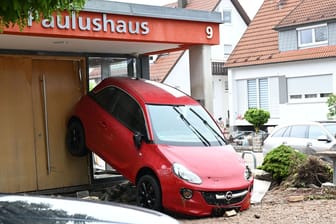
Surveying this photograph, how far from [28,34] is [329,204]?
5989mm

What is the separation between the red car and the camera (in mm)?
9094

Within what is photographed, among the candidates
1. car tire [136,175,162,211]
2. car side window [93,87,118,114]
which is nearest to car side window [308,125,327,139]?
car side window [93,87,118,114]

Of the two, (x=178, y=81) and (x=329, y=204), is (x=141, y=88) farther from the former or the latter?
(x=178, y=81)

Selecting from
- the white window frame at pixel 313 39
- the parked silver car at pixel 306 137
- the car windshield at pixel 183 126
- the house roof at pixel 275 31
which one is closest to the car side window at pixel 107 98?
the car windshield at pixel 183 126

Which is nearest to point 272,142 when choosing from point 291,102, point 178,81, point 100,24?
point 100,24

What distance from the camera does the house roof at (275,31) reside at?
32188mm

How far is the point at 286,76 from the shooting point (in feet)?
110

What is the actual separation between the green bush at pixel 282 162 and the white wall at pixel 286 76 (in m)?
19.5

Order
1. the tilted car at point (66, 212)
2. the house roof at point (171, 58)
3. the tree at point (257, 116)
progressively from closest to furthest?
1. the tilted car at point (66, 212)
2. the tree at point (257, 116)
3. the house roof at point (171, 58)

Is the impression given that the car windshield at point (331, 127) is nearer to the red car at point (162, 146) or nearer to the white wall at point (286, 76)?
the red car at point (162, 146)

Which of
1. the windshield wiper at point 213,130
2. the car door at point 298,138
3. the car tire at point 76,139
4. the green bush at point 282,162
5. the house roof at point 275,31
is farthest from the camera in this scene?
the house roof at point 275,31

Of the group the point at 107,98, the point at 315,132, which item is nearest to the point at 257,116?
the point at 315,132

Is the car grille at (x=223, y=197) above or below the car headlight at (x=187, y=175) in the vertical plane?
below

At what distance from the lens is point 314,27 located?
107 feet
